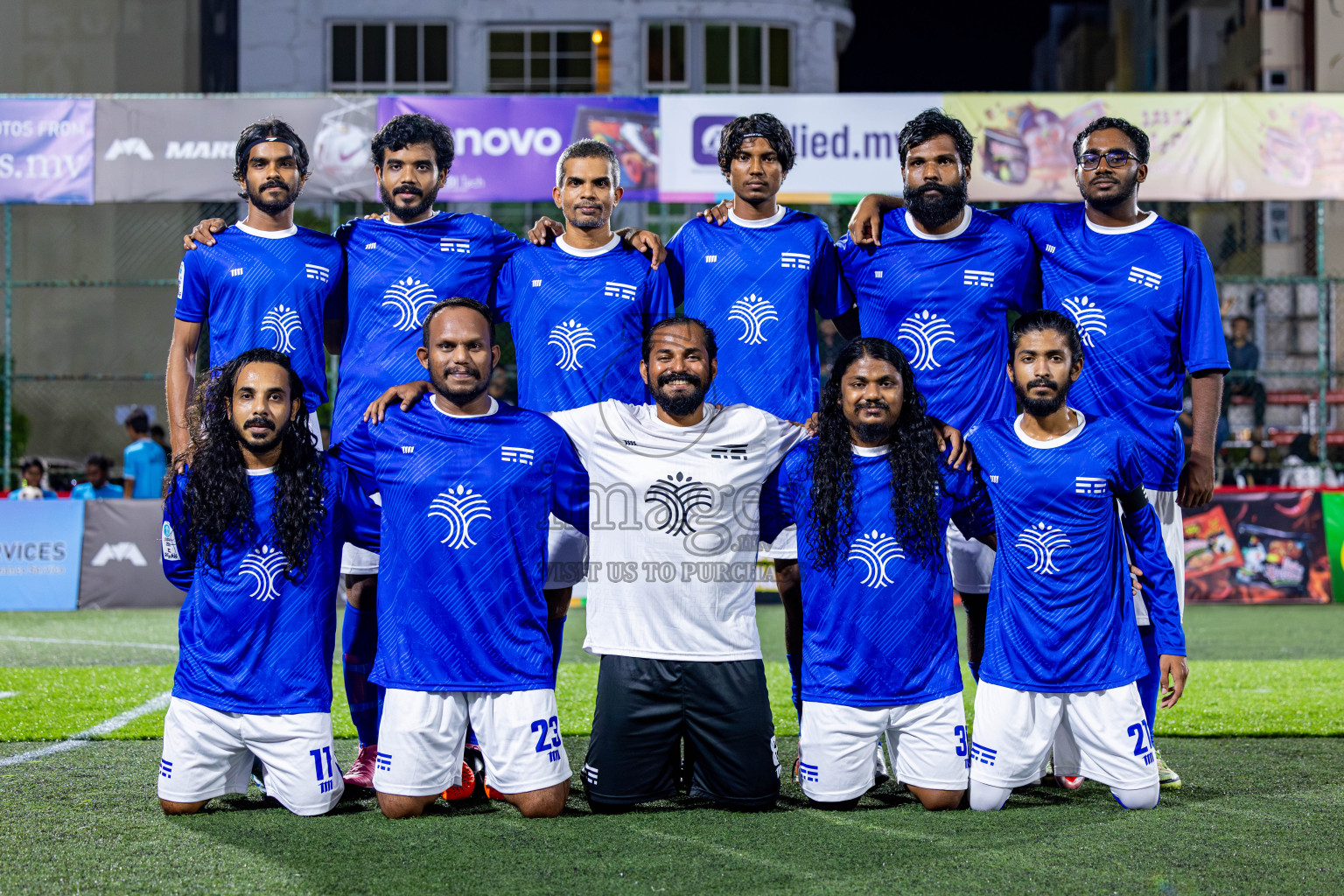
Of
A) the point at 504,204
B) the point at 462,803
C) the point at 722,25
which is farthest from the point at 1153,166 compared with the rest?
the point at 722,25

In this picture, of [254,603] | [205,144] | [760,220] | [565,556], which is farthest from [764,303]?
[205,144]

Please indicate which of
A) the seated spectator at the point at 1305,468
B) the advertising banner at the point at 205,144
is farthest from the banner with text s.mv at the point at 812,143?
the seated spectator at the point at 1305,468

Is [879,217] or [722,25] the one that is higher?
[722,25]

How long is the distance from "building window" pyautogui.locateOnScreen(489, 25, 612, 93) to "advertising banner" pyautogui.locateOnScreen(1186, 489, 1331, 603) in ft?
52.0

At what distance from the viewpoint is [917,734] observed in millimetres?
4129

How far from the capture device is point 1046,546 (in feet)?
13.6

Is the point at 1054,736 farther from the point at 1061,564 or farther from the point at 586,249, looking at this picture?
the point at 586,249

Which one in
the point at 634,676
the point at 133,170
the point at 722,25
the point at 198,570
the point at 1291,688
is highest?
the point at 722,25

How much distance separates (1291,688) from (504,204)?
12.6m

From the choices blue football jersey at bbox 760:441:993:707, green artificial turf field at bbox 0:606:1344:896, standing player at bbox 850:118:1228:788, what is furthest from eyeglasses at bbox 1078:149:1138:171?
green artificial turf field at bbox 0:606:1344:896

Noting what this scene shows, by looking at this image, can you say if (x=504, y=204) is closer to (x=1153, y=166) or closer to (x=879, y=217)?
(x=1153, y=166)

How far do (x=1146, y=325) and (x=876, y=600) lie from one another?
1449 millimetres

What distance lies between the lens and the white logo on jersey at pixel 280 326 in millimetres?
4617

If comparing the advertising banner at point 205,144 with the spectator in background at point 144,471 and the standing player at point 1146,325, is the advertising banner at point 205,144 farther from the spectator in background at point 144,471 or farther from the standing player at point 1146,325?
the standing player at point 1146,325
